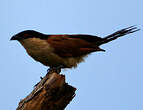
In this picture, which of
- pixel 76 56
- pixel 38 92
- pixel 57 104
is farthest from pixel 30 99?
pixel 76 56

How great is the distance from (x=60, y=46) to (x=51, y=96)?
2.08 metres

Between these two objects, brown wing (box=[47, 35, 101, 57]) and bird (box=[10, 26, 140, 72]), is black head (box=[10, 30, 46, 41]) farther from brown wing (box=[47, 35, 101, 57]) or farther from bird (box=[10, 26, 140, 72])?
brown wing (box=[47, 35, 101, 57])

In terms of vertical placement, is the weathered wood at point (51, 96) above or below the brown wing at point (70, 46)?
below

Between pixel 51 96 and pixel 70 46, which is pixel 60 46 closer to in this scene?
pixel 70 46

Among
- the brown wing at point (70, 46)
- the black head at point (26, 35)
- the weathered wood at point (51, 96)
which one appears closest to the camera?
the weathered wood at point (51, 96)

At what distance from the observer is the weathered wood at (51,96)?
2.85 metres

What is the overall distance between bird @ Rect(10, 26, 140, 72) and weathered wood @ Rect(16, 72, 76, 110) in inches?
63.1

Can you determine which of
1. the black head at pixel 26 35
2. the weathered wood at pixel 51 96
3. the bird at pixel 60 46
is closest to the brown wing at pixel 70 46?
the bird at pixel 60 46

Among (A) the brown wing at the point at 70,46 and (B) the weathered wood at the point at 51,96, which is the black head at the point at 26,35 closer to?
(A) the brown wing at the point at 70,46

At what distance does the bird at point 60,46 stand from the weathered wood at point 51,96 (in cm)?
160

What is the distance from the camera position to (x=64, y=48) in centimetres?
488

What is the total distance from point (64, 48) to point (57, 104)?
2116mm

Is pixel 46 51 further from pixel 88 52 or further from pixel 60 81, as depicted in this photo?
pixel 60 81

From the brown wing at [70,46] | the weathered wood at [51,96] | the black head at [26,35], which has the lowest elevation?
the weathered wood at [51,96]
